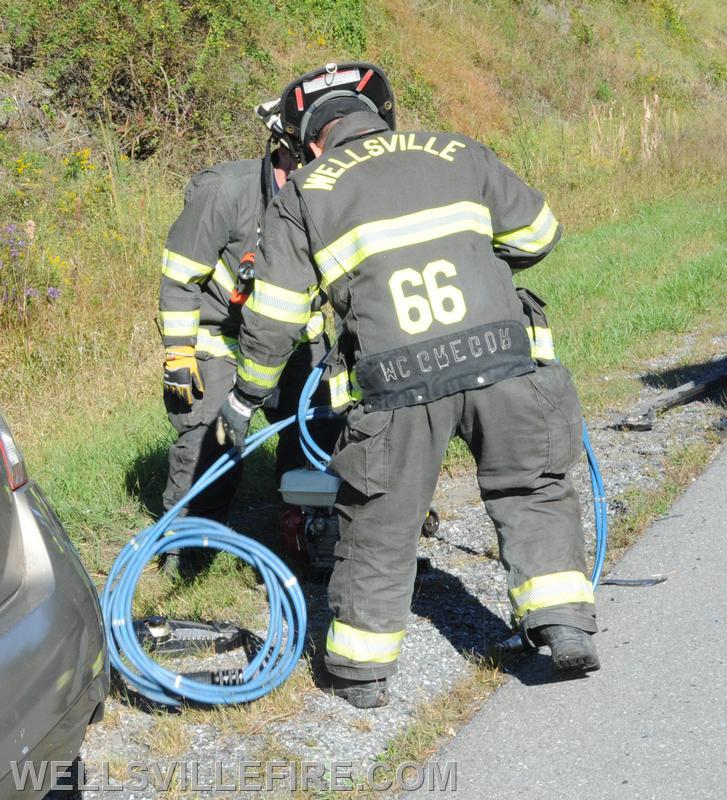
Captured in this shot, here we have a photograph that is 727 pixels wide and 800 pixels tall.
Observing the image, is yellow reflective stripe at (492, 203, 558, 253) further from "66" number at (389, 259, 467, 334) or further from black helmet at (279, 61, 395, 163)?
black helmet at (279, 61, 395, 163)

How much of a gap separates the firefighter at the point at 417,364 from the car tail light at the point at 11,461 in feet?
3.08

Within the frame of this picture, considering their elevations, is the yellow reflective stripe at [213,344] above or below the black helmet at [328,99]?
below

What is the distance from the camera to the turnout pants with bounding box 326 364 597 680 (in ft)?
10.9

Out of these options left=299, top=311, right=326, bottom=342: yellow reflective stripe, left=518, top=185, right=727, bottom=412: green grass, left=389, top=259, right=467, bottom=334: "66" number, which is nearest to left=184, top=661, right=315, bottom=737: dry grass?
left=389, top=259, right=467, bottom=334: "66" number

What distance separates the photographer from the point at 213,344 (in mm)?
4676

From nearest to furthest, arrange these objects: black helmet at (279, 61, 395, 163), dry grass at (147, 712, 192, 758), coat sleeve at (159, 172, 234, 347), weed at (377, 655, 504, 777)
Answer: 1. weed at (377, 655, 504, 777)
2. dry grass at (147, 712, 192, 758)
3. black helmet at (279, 61, 395, 163)
4. coat sleeve at (159, 172, 234, 347)

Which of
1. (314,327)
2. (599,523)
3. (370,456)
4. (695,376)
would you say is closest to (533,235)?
(370,456)

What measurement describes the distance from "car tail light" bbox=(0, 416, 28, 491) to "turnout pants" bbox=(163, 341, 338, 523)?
1.73 metres

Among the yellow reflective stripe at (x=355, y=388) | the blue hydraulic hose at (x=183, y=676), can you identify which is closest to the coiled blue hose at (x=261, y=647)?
the blue hydraulic hose at (x=183, y=676)

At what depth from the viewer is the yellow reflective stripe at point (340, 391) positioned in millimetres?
3514

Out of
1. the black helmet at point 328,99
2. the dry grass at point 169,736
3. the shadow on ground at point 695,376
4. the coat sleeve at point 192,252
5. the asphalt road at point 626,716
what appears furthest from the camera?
the shadow on ground at point 695,376

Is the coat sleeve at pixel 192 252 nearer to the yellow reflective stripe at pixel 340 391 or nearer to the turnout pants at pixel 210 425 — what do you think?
the turnout pants at pixel 210 425

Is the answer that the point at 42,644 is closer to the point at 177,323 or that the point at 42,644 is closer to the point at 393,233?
the point at 393,233

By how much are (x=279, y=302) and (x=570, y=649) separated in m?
1.47
